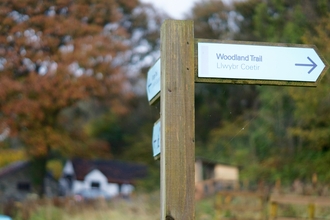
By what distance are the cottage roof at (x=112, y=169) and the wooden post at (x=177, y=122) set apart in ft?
122

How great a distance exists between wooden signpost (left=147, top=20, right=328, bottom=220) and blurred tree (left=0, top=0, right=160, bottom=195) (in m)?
14.3

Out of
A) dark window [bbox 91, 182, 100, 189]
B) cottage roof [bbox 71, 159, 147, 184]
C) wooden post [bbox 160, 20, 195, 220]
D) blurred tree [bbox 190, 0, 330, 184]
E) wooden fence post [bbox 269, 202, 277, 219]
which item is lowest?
wooden post [bbox 160, 20, 195, 220]

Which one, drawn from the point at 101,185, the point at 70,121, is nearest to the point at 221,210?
the point at 70,121

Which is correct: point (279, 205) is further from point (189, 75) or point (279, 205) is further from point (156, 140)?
point (189, 75)

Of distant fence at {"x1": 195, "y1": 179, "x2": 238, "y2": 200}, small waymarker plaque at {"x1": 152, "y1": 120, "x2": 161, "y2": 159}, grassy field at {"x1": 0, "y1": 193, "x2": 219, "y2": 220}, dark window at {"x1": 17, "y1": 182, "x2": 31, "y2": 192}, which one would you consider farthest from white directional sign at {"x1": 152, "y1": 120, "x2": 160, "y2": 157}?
dark window at {"x1": 17, "y1": 182, "x2": 31, "y2": 192}

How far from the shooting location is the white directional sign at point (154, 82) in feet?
14.0

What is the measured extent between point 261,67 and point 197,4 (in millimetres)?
21326

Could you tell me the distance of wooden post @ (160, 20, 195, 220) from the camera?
12.5 feet

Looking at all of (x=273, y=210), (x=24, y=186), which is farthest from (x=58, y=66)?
(x=24, y=186)

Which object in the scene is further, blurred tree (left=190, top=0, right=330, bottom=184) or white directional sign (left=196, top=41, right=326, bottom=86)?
blurred tree (left=190, top=0, right=330, bottom=184)

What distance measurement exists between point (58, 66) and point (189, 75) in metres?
19.7

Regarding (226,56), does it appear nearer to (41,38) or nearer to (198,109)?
(41,38)

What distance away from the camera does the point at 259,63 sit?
13.5ft

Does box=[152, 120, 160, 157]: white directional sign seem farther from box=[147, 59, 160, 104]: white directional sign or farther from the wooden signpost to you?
box=[147, 59, 160, 104]: white directional sign
